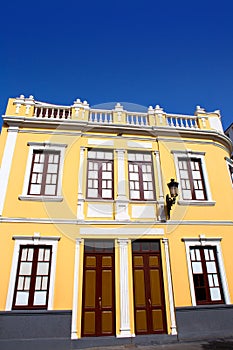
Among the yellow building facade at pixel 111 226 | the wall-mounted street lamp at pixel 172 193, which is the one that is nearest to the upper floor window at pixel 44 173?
the yellow building facade at pixel 111 226

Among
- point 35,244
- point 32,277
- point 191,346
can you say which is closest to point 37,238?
Answer: point 35,244

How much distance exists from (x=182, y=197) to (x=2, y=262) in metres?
5.98

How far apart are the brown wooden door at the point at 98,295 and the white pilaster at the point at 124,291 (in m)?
0.26

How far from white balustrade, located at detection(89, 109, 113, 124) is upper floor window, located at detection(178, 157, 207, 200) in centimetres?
319

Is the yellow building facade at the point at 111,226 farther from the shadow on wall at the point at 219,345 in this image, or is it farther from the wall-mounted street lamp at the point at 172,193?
the shadow on wall at the point at 219,345

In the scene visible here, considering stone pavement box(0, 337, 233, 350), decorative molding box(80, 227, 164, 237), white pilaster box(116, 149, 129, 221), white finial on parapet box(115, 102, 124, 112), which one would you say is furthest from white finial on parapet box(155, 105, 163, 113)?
stone pavement box(0, 337, 233, 350)

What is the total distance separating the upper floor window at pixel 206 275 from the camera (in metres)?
7.10

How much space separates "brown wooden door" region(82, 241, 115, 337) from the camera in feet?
21.2

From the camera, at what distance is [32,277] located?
6.59 m

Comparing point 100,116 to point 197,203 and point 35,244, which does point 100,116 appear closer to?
point 197,203

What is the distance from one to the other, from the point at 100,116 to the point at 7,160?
379 centimetres

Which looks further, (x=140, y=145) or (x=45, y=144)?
(x=140, y=145)

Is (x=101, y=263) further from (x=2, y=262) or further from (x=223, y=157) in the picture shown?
(x=223, y=157)

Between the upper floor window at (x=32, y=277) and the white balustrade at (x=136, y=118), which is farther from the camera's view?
the white balustrade at (x=136, y=118)
